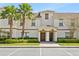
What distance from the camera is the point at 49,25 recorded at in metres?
38.3

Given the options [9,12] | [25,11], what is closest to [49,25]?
[25,11]

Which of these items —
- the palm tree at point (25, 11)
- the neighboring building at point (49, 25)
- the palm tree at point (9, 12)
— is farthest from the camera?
the neighboring building at point (49, 25)

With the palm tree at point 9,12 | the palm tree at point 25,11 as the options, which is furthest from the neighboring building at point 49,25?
the palm tree at point 9,12

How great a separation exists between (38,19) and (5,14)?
6464mm

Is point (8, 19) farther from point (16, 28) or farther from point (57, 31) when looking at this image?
point (57, 31)

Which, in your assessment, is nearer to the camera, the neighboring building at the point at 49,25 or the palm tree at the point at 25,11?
the palm tree at the point at 25,11

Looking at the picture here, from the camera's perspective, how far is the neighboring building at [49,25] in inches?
1507

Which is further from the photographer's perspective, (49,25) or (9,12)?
(49,25)

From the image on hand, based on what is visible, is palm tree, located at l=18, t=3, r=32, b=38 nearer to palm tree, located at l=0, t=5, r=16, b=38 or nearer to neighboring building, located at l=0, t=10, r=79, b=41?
palm tree, located at l=0, t=5, r=16, b=38

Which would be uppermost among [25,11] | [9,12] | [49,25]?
[25,11]

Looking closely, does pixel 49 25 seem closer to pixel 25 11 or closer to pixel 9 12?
pixel 25 11

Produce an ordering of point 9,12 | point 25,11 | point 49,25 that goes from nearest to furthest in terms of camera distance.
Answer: point 9,12
point 25,11
point 49,25

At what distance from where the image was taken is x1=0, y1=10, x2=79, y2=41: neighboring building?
126 ft

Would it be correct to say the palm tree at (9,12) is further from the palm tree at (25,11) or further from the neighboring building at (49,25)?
the neighboring building at (49,25)
